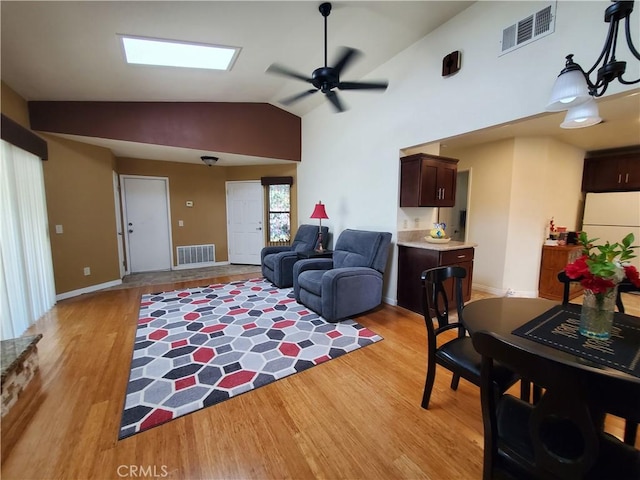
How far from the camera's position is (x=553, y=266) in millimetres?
4117

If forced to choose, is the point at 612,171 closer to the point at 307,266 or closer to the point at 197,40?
the point at 307,266

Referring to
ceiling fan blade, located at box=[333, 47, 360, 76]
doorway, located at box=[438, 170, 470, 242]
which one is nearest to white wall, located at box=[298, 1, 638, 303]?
doorway, located at box=[438, 170, 470, 242]

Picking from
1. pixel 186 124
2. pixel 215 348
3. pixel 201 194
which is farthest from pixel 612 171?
pixel 201 194

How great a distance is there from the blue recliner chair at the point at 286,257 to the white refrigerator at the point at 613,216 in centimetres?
461

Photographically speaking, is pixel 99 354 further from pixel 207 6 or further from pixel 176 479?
pixel 207 6

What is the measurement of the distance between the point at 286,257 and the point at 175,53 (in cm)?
297

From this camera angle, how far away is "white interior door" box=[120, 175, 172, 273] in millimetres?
5430

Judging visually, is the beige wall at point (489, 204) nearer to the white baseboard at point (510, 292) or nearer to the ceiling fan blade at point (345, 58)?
the white baseboard at point (510, 292)

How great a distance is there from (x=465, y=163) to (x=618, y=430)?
406cm

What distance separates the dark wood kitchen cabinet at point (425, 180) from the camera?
3303 mm

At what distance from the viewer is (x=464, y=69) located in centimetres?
268

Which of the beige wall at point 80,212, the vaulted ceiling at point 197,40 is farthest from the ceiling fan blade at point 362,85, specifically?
the beige wall at point 80,212

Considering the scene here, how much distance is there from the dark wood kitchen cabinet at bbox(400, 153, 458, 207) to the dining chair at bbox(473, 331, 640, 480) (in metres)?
2.59

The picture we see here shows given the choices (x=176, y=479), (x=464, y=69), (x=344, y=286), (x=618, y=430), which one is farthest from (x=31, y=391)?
(x=464, y=69)
